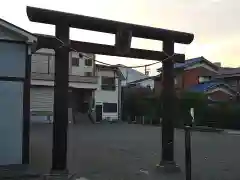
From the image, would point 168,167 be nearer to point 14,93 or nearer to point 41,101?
point 14,93

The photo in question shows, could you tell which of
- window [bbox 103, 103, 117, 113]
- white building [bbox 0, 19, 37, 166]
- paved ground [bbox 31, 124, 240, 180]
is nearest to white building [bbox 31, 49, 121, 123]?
window [bbox 103, 103, 117, 113]

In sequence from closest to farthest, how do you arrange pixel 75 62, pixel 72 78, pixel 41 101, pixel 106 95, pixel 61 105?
pixel 61 105, pixel 41 101, pixel 72 78, pixel 75 62, pixel 106 95

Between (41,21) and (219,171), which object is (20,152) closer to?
(41,21)

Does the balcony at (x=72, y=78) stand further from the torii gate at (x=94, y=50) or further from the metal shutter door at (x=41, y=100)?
the torii gate at (x=94, y=50)

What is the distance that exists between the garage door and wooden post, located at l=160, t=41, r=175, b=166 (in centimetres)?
2634

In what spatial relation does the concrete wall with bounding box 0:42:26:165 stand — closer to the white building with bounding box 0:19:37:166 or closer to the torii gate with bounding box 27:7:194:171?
the white building with bounding box 0:19:37:166

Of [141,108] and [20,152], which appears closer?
[141,108]

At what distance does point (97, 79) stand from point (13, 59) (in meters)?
28.7

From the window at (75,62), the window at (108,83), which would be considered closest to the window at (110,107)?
the window at (108,83)

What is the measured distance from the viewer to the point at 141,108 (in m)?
7.63

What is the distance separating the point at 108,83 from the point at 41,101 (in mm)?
9782

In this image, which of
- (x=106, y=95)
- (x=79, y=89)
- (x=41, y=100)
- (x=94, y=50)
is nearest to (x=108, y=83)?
(x=106, y=95)

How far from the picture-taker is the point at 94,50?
9312 millimetres

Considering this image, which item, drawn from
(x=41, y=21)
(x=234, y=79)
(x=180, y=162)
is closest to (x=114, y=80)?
(x=234, y=79)
